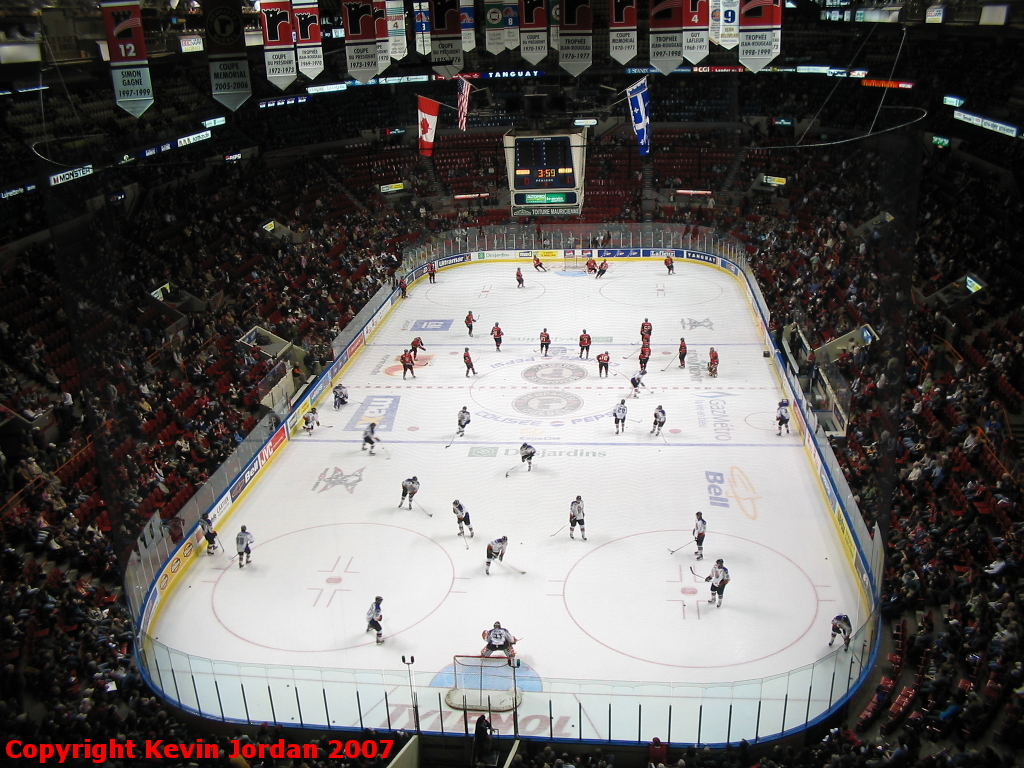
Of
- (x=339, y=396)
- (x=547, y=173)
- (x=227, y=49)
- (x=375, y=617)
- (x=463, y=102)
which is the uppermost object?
(x=227, y=49)

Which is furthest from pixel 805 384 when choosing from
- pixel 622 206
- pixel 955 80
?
pixel 622 206

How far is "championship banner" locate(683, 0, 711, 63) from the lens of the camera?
2134 centimetres

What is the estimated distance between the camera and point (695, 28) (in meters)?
21.6

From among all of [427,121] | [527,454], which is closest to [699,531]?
[527,454]

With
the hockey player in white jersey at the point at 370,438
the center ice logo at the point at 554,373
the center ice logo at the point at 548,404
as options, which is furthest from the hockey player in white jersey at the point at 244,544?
the center ice logo at the point at 554,373

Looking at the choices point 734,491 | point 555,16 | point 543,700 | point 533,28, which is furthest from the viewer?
point 555,16

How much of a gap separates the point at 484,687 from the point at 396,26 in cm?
1926

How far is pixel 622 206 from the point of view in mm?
43844

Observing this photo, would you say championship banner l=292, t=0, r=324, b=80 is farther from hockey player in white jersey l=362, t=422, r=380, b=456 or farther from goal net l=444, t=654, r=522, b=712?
goal net l=444, t=654, r=522, b=712

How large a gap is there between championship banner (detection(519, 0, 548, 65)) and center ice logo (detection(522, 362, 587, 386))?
1032 centimetres

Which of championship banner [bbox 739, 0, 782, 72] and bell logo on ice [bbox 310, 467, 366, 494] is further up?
championship banner [bbox 739, 0, 782, 72]

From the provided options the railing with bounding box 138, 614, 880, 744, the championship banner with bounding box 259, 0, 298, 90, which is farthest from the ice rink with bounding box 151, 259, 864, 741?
the championship banner with bounding box 259, 0, 298, 90

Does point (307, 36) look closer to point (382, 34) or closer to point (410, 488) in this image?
point (382, 34)

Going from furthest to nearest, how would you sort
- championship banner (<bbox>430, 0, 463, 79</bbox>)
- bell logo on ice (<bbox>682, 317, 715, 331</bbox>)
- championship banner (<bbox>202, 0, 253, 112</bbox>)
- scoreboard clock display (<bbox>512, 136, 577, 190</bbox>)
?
bell logo on ice (<bbox>682, 317, 715, 331</bbox>)
scoreboard clock display (<bbox>512, 136, 577, 190</bbox>)
championship banner (<bbox>430, 0, 463, 79</bbox>)
championship banner (<bbox>202, 0, 253, 112</bbox>)
